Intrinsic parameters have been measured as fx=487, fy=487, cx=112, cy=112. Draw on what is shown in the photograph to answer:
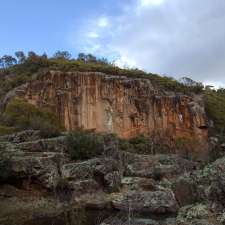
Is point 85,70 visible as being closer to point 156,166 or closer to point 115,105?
point 115,105

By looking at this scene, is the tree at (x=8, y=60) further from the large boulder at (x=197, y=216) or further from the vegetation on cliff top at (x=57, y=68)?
the large boulder at (x=197, y=216)

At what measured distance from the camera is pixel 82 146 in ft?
132

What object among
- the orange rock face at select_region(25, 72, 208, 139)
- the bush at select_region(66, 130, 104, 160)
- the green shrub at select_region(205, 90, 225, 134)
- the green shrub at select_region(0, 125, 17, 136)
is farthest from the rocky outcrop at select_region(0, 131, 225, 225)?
the green shrub at select_region(205, 90, 225, 134)

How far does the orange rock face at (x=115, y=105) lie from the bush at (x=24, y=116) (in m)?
4.08

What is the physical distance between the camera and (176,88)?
261 feet

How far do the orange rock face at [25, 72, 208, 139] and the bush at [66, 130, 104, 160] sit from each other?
2481 centimetres

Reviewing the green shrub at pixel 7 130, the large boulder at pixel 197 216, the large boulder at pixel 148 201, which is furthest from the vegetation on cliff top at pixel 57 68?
the large boulder at pixel 197 216

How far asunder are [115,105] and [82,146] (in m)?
30.8

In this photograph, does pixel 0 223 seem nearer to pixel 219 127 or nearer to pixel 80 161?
pixel 80 161

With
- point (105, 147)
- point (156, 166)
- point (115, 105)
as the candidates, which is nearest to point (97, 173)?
point (156, 166)

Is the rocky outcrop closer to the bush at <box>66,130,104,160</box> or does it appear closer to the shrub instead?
the shrub

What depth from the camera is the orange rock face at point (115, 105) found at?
68.2 meters

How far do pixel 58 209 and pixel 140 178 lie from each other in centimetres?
1018

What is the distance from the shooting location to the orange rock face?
6825 cm
